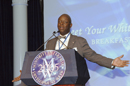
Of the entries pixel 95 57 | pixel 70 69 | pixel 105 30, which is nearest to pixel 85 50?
pixel 95 57

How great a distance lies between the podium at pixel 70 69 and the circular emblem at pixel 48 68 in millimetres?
44

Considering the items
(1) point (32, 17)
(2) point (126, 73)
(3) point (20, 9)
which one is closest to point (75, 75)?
(2) point (126, 73)

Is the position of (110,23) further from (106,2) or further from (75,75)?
(75,75)

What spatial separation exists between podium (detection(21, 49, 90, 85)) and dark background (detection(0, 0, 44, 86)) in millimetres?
3029

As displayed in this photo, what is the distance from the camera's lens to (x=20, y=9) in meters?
5.54

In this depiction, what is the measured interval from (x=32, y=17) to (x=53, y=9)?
3.46 feet

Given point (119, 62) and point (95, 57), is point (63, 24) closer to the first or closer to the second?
point (95, 57)

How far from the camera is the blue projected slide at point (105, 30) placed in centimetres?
430

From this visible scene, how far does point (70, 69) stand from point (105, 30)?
225cm
